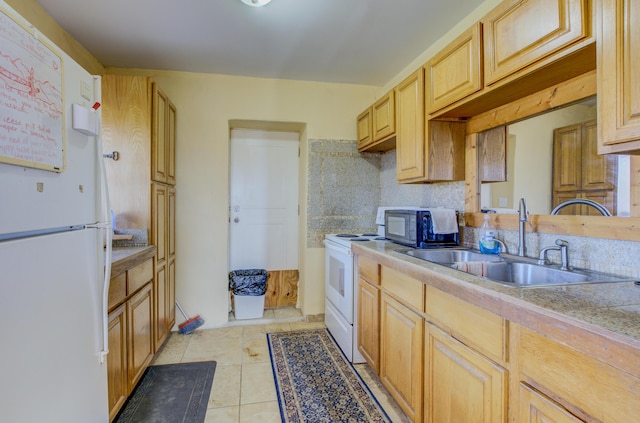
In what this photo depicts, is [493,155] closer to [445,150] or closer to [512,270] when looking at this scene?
→ [445,150]

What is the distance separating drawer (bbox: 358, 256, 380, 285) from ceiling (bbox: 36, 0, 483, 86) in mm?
1623

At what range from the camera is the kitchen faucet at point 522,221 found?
158 cm

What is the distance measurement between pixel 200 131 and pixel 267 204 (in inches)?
40.0

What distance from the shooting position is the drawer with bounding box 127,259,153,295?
6.04ft

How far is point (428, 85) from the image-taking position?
2008 mm

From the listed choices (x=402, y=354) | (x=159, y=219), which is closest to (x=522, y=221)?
(x=402, y=354)

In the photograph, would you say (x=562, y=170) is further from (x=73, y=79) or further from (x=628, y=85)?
(x=73, y=79)

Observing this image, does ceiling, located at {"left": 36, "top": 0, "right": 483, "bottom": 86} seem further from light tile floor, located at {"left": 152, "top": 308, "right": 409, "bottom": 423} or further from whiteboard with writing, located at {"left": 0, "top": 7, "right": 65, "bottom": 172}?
light tile floor, located at {"left": 152, "top": 308, "right": 409, "bottom": 423}

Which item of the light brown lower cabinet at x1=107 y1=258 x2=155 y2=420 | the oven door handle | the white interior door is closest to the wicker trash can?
the white interior door

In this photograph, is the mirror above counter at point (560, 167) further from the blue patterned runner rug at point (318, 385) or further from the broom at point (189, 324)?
the broom at point (189, 324)

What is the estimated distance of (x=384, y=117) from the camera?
Result: 8.59 ft

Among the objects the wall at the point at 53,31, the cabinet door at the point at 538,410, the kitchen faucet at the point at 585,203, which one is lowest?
the cabinet door at the point at 538,410

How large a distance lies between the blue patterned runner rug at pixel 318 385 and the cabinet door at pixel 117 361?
0.86m

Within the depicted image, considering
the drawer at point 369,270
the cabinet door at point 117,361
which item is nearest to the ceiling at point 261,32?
the drawer at point 369,270
